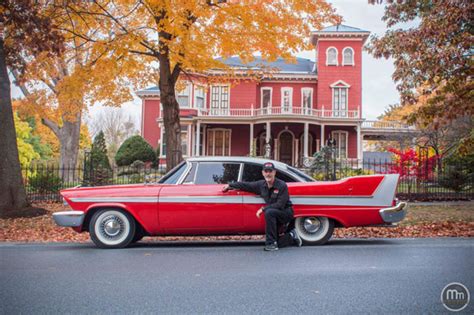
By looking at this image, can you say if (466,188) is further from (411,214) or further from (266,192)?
(266,192)

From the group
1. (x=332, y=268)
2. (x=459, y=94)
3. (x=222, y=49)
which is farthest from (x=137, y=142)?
(x=332, y=268)

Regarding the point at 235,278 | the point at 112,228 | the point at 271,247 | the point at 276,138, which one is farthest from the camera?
the point at 276,138

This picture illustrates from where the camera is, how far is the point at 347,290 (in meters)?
4.57

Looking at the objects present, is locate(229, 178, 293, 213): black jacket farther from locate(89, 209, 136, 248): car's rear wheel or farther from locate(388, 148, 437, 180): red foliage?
locate(388, 148, 437, 180): red foliage

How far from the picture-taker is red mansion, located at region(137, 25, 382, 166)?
3334cm

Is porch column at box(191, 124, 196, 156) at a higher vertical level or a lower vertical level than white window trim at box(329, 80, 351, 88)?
lower

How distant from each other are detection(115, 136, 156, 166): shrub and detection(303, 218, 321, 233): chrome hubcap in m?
25.9

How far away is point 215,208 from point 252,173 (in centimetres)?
91

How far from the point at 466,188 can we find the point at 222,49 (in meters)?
10.8

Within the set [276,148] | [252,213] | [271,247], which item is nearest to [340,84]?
[276,148]

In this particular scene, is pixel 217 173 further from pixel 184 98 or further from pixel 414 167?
pixel 184 98

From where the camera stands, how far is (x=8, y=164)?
12.2 metres

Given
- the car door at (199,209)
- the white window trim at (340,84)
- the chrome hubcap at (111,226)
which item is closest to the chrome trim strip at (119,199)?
the car door at (199,209)

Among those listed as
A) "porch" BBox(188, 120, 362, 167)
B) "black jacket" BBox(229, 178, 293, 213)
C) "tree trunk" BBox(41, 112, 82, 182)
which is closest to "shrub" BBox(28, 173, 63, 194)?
"tree trunk" BBox(41, 112, 82, 182)
